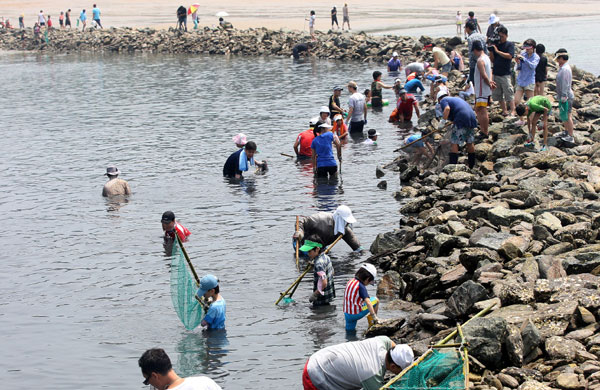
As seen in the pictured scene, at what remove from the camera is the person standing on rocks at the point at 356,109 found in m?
27.0

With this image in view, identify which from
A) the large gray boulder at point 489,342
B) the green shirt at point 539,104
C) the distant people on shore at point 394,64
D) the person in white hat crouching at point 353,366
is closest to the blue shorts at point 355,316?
the large gray boulder at point 489,342

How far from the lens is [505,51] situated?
21.5 meters

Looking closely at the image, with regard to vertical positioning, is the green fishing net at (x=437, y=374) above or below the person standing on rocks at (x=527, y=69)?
below

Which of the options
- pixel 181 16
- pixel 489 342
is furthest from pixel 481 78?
pixel 181 16

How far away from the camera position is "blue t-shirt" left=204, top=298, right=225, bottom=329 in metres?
12.5

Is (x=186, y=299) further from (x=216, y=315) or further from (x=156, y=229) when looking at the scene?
(x=156, y=229)

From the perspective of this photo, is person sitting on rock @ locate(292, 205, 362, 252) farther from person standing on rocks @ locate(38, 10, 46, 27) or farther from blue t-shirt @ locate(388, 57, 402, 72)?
person standing on rocks @ locate(38, 10, 46, 27)

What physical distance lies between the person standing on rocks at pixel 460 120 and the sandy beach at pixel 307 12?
4275cm

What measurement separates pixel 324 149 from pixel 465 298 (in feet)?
33.8

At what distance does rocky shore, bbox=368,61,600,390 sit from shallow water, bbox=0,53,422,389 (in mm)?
1023

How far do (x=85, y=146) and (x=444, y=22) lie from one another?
146ft

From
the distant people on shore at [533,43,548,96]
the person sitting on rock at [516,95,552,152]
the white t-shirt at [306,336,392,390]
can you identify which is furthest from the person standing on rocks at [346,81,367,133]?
the white t-shirt at [306,336,392,390]

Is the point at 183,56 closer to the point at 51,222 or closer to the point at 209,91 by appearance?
the point at 209,91

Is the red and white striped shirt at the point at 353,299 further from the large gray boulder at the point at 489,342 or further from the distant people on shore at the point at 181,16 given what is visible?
the distant people on shore at the point at 181,16
